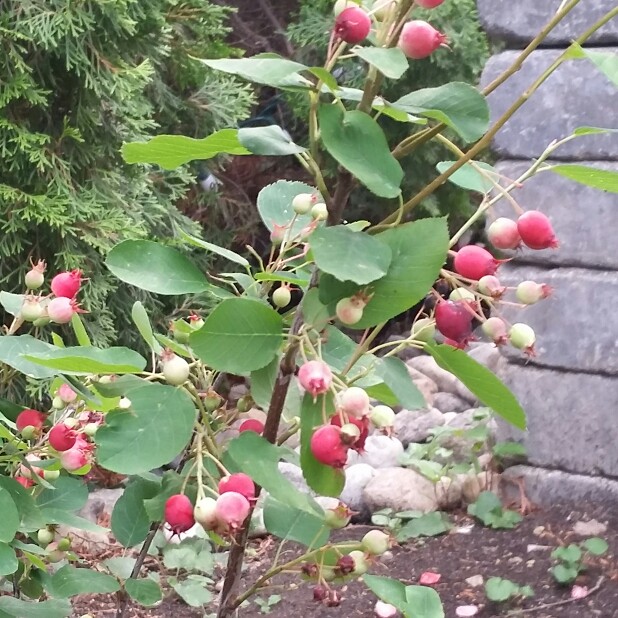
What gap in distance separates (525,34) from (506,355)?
2.12 feet

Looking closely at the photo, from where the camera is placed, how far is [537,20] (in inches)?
61.4

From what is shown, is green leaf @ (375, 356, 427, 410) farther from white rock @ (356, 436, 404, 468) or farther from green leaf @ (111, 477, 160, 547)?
white rock @ (356, 436, 404, 468)

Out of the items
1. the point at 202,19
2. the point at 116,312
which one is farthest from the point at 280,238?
the point at 202,19

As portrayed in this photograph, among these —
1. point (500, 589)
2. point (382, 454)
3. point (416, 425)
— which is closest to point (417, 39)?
point (500, 589)

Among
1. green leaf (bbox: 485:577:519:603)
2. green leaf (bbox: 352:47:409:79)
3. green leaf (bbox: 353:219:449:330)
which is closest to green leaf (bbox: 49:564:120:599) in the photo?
green leaf (bbox: 353:219:449:330)

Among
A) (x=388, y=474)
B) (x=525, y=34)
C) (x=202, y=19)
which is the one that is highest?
(x=525, y=34)

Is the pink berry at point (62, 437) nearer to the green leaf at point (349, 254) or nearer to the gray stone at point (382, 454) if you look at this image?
the green leaf at point (349, 254)

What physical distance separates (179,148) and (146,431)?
17 centimetres

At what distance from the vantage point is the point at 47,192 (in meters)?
1.91

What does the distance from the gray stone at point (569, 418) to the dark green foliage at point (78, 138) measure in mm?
998

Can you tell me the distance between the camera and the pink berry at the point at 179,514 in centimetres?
46

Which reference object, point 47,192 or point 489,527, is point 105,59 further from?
point 489,527

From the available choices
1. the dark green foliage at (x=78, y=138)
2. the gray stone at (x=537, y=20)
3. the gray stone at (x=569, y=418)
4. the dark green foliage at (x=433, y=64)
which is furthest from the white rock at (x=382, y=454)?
the dark green foliage at (x=433, y=64)

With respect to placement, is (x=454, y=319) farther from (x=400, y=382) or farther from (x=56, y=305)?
(x=56, y=305)
